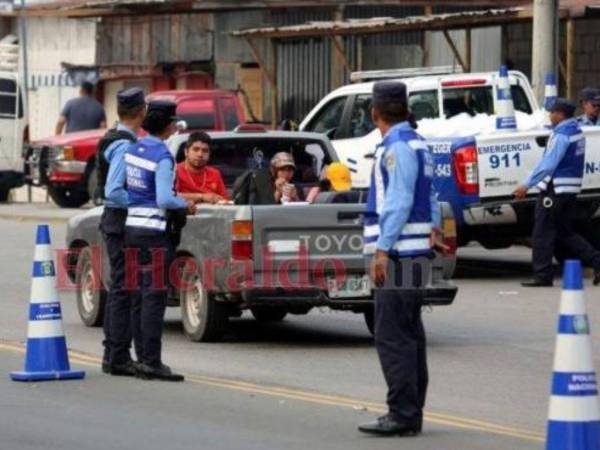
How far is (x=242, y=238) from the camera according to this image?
47.4ft

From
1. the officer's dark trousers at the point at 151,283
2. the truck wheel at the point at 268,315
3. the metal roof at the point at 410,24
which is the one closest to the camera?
the officer's dark trousers at the point at 151,283

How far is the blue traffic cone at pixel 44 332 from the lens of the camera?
12.7 metres

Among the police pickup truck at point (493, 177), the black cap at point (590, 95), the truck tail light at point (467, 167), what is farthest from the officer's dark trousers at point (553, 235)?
the black cap at point (590, 95)

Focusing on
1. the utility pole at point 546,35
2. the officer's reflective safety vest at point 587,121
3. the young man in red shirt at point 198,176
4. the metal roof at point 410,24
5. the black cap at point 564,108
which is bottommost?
the young man in red shirt at point 198,176

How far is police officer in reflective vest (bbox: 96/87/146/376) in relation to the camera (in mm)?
12945

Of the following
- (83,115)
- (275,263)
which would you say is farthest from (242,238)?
(83,115)

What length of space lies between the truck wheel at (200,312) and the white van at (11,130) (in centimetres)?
2039

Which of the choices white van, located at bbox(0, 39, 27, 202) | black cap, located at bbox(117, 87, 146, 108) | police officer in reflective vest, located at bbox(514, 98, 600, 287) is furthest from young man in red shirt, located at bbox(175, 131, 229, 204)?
white van, located at bbox(0, 39, 27, 202)

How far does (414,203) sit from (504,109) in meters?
10.7

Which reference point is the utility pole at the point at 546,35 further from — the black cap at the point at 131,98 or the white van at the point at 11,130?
the white van at the point at 11,130

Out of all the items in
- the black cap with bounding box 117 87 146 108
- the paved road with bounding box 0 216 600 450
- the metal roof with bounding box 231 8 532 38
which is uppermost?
the metal roof with bounding box 231 8 532 38

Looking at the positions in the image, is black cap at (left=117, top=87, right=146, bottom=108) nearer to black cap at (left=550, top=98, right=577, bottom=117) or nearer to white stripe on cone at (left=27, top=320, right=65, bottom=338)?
white stripe on cone at (left=27, top=320, right=65, bottom=338)

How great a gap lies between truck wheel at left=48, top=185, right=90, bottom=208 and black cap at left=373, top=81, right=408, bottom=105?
22392mm

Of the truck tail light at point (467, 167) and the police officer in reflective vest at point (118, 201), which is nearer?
the police officer in reflective vest at point (118, 201)
